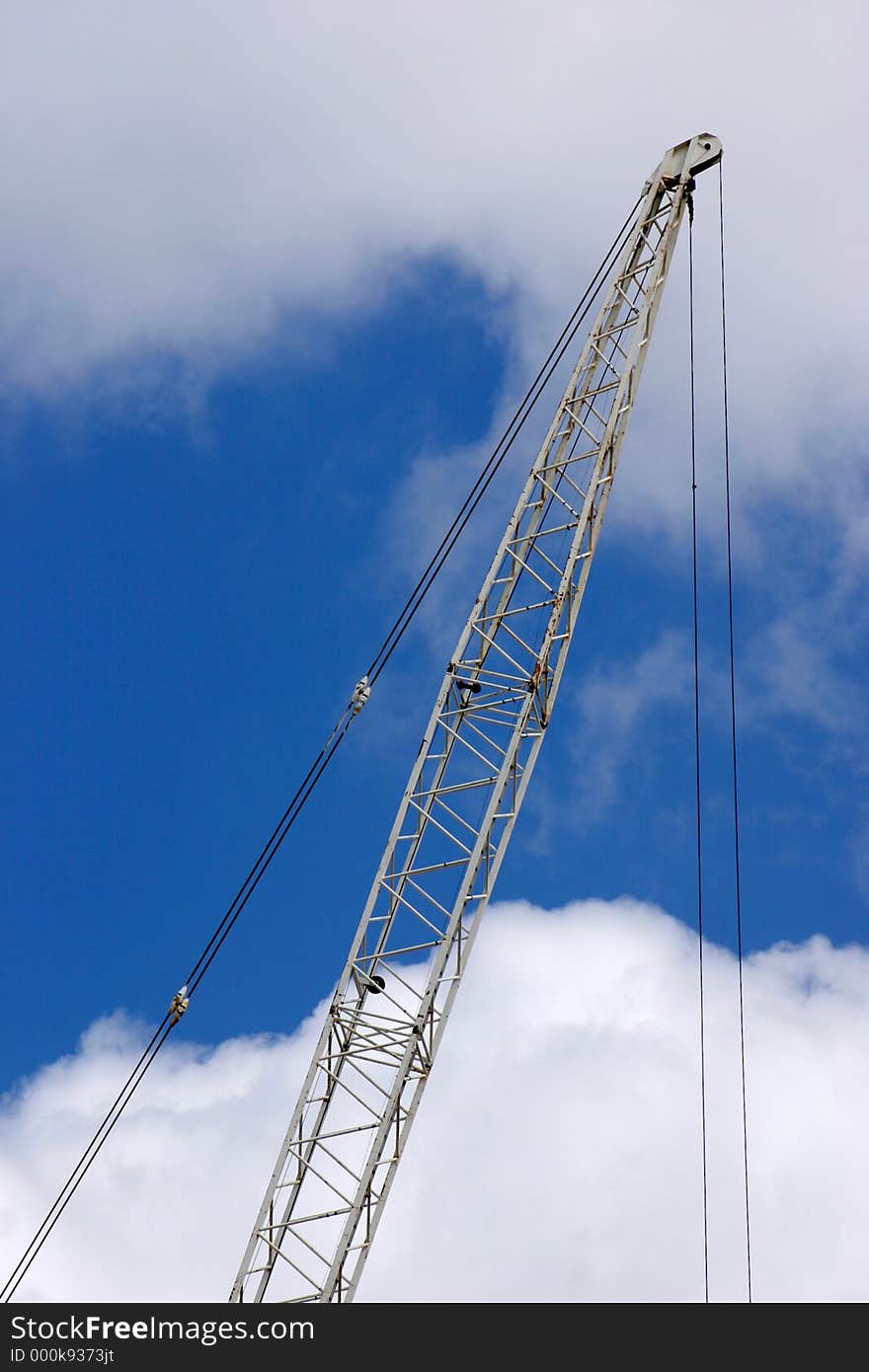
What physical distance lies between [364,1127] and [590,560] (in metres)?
17.3

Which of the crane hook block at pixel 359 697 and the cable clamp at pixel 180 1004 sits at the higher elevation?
the crane hook block at pixel 359 697

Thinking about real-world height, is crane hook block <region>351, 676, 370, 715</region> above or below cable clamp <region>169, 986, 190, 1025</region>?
above

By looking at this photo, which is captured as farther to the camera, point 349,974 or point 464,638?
point 464,638

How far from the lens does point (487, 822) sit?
5003 centimetres

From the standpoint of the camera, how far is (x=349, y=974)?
4938cm
